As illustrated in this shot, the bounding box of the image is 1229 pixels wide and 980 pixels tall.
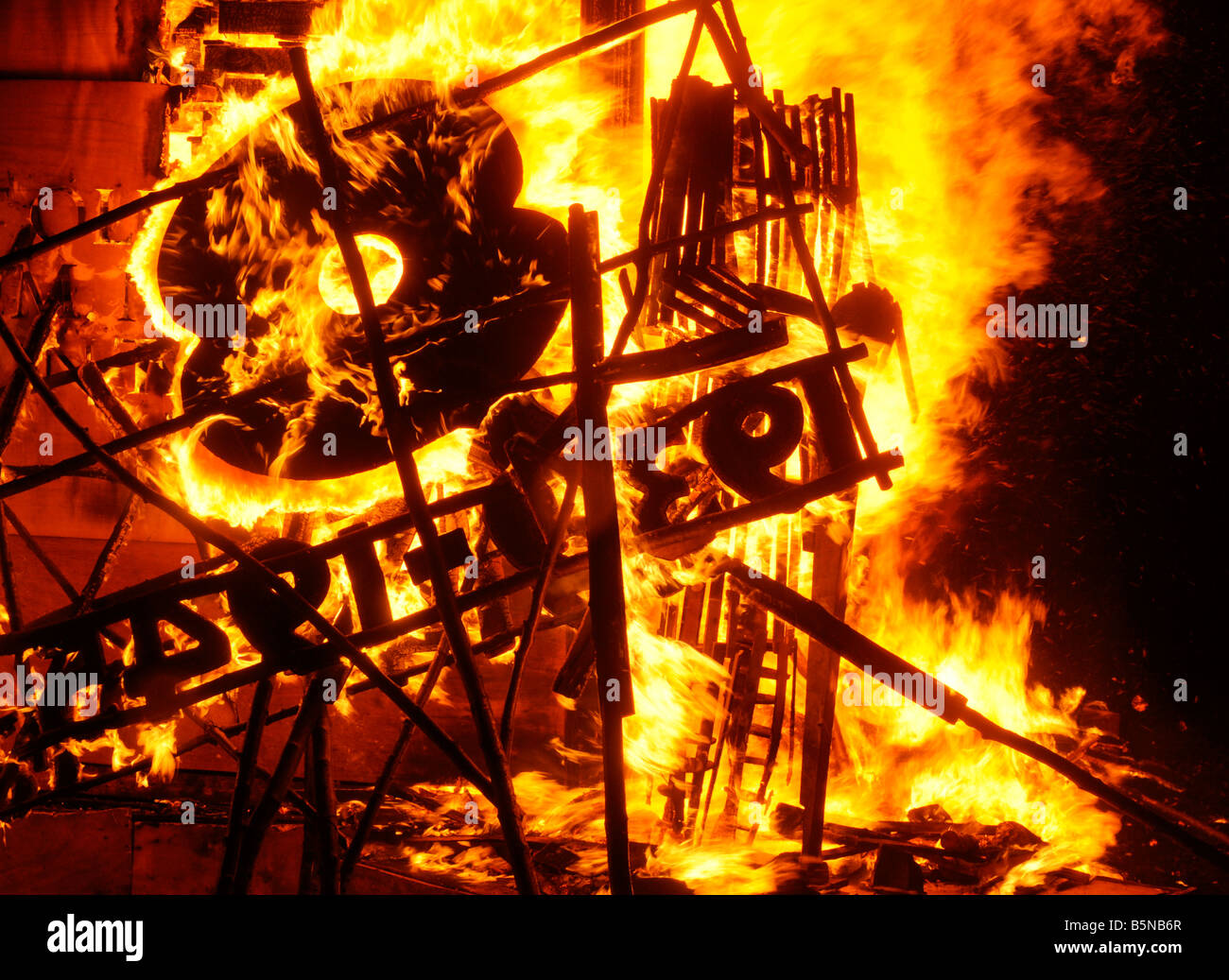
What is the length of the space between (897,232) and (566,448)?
5.50m

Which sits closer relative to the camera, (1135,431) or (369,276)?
(369,276)

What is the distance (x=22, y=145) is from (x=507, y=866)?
8.11 meters

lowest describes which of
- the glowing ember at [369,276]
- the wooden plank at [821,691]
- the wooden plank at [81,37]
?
the wooden plank at [821,691]

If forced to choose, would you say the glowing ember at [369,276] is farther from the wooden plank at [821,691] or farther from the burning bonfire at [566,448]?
the wooden plank at [821,691]

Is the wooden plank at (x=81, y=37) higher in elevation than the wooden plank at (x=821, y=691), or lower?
higher

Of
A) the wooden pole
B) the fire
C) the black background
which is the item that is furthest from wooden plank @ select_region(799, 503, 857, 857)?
the black background

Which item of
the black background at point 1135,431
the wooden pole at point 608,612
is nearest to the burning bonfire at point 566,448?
the wooden pole at point 608,612

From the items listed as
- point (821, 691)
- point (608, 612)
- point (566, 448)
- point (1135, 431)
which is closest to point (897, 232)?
point (1135, 431)

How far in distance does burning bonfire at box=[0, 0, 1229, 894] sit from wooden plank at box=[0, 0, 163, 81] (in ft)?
1.16

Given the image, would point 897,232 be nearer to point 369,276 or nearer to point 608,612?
point 369,276

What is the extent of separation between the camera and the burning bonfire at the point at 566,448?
3438 mm

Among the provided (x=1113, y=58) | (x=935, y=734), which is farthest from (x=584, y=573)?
(x=1113, y=58)

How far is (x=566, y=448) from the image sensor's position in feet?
12.0

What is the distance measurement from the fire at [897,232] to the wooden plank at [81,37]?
118cm
